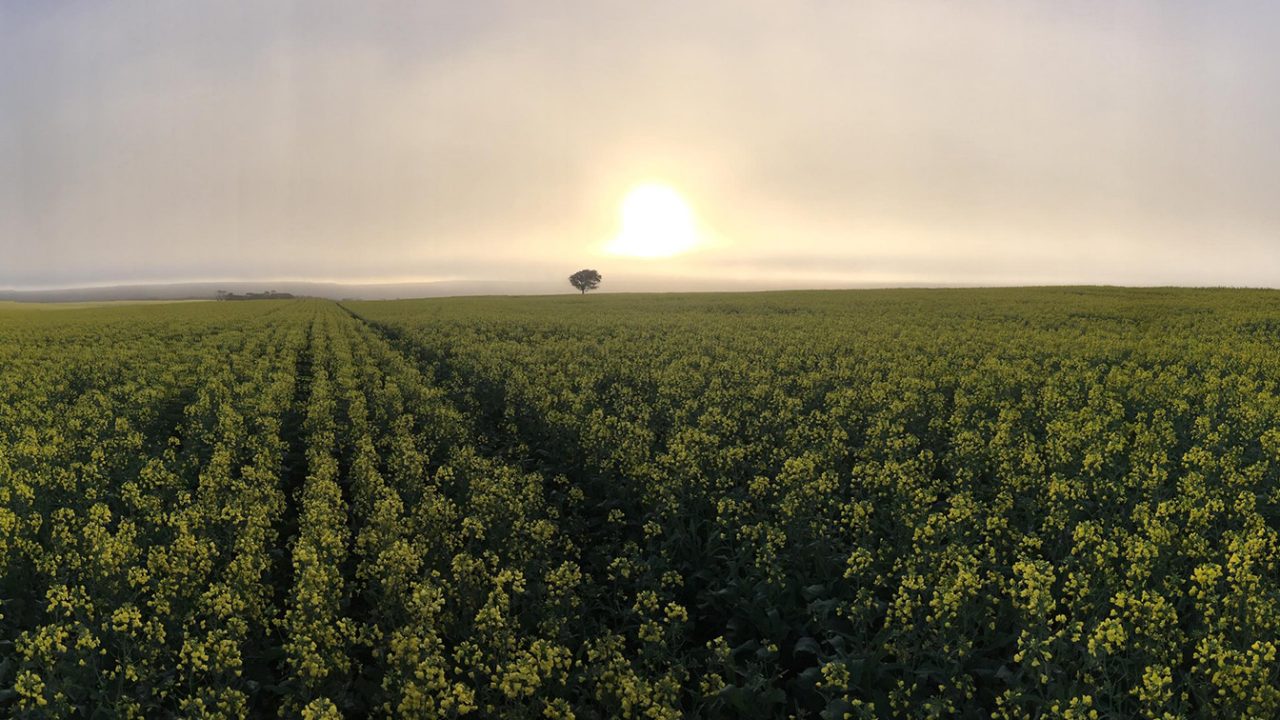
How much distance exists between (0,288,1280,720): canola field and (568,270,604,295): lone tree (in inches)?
6120

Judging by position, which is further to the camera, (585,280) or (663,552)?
(585,280)

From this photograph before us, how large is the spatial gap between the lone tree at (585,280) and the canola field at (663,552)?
15545 cm

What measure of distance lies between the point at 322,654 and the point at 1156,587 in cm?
851

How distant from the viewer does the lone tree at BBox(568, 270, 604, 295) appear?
174 metres

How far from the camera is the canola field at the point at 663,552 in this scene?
20.1 feet

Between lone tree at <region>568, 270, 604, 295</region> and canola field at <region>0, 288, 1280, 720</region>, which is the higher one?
lone tree at <region>568, 270, 604, 295</region>

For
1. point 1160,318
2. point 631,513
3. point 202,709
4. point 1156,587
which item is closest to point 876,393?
point 631,513

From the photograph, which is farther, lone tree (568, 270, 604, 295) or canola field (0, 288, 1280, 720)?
lone tree (568, 270, 604, 295)

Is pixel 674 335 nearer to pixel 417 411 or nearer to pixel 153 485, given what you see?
pixel 417 411

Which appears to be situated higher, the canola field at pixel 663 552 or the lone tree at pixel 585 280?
the lone tree at pixel 585 280

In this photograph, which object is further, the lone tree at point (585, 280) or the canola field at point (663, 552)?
the lone tree at point (585, 280)

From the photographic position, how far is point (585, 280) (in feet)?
575

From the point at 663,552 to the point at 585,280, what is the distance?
168m

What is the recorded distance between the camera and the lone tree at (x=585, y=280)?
17438cm
